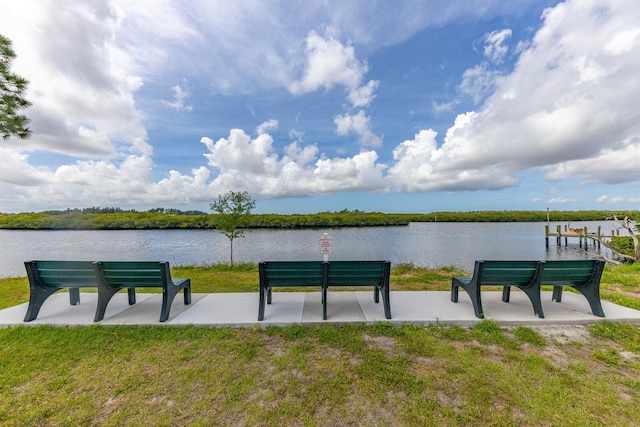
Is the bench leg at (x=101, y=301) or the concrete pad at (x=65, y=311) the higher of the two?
the bench leg at (x=101, y=301)

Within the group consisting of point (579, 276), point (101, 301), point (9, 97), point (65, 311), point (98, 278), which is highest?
point (9, 97)

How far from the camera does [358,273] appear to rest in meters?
3.93

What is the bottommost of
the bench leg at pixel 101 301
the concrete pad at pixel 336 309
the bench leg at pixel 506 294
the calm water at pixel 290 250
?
the calm water at pixel 290 250

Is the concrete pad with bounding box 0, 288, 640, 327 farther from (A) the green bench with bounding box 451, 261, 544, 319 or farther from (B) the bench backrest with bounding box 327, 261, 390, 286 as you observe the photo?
(B) the bench backrest with bounding box 327, 261, 390, 286

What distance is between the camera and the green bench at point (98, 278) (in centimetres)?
383

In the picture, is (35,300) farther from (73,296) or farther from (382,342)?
(382,342)

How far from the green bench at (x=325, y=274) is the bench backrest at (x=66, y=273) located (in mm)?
2517

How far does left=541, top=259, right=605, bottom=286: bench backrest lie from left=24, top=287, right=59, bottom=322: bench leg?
7.32 meters

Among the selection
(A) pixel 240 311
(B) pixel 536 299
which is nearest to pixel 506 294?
(B) pixel 536 299

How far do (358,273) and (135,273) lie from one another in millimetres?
3216

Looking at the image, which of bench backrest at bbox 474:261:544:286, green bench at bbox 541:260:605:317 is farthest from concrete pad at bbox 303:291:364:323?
green bench at bbox 541:260:605:317

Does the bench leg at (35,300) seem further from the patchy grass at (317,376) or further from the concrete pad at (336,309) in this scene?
the concrete pad at (336,309)

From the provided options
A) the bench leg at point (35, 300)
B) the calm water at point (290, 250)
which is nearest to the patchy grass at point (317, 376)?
the bench leg at point (35, 300)

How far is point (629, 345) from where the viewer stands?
3150 millimetres
